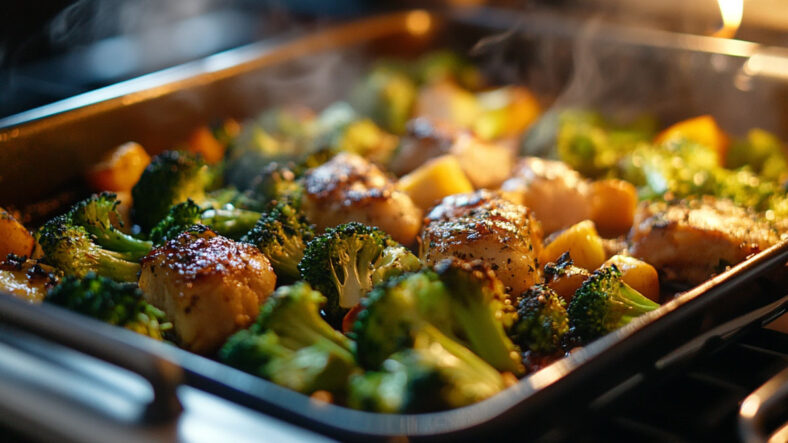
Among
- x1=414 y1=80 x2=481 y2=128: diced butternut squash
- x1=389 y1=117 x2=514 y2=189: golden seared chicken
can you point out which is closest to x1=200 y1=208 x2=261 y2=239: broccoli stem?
x1=389 y1=117 x2=514 y2=189: golden seared chicken

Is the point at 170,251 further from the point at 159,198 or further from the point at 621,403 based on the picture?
the point at 621,403

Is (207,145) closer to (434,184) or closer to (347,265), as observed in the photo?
(434,184)

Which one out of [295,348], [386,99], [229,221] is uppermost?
[386,99]

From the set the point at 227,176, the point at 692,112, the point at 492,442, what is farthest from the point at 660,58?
the point at 492,442

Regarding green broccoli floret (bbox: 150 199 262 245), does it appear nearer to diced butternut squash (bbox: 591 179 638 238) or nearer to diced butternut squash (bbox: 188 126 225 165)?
diced butternut squash (bbox: 188 126 225 165)

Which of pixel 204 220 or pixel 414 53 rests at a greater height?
pixel 414 53

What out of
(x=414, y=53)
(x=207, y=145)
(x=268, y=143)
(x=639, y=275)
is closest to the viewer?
(x=639, y=275)

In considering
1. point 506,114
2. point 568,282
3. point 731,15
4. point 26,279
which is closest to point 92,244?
point 26,279
